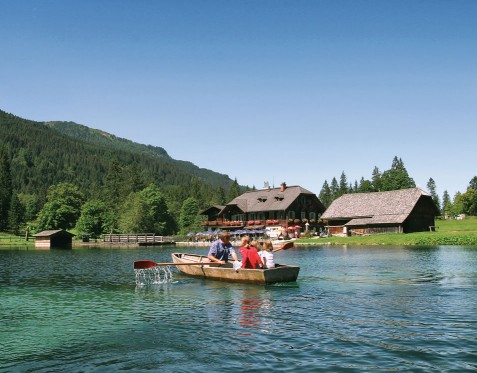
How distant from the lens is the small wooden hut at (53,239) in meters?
92.5

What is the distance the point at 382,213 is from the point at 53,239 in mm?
63832

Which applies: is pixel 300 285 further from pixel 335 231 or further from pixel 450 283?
pixel 335 231

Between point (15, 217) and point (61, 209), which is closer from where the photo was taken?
point (61, 209)

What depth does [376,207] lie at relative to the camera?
94.6 meters

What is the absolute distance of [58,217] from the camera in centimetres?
11725

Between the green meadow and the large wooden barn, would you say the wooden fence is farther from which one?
the large wooden barn

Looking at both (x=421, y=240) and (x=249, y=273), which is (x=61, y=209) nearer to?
(x=421, y=240)

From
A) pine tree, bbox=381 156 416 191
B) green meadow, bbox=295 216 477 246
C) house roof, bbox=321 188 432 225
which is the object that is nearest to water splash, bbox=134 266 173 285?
green meadow, bbox=295 216 477 246

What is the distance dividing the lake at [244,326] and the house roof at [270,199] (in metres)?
78.0

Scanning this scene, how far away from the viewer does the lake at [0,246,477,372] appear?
11461 millimetres

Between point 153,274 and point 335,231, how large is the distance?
2757 inches

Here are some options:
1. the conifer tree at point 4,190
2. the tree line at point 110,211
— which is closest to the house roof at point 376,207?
the tree line at point 110,211

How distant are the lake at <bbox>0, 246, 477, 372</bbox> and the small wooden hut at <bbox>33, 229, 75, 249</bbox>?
69.5 m

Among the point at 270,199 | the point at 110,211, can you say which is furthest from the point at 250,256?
the point at 110,211
